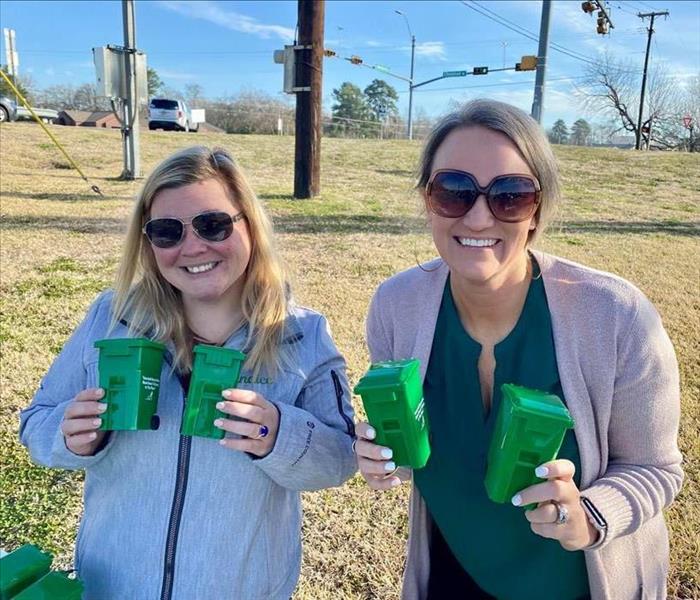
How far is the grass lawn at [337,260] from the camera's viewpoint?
2.60 meters

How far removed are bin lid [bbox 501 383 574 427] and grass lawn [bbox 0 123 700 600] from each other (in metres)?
0.71

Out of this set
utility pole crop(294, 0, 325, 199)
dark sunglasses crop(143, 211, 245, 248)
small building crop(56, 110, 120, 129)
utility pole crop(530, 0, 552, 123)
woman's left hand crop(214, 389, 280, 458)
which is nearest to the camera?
woman's left hand crop(214, 389, 280, 458)

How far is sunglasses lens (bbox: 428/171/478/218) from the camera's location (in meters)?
1.56

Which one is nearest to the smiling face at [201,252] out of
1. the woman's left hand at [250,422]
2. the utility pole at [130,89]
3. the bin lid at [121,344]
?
the bin lid at [121,344]

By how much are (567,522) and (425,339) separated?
598 millimetres

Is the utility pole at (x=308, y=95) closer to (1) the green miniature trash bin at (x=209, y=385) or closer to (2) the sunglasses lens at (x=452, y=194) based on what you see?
(2) the sunglasses lens at (x=452, y=194)

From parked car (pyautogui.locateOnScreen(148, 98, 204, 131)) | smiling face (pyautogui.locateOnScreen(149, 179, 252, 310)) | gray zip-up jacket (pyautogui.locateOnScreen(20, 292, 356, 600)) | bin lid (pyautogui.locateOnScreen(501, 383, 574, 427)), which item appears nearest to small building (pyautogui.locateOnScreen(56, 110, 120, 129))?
parked car (pyautogui.locateOnScreen(148, 98, 204, 131))

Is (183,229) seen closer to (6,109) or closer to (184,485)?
(184,485)

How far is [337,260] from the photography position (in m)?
6.83

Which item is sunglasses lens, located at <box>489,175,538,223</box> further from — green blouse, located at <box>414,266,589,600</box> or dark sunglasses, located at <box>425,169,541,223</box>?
green blouse, located at <box>414,266,589,600</box>

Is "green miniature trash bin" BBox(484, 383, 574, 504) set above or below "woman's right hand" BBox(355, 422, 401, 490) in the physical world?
above

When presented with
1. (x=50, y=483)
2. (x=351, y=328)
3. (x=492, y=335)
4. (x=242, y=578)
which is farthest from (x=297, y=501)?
(x=351, y=328)

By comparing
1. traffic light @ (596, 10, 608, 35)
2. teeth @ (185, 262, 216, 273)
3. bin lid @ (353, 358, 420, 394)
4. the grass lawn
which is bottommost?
the grass lawn

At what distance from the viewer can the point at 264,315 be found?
1.78 meters
